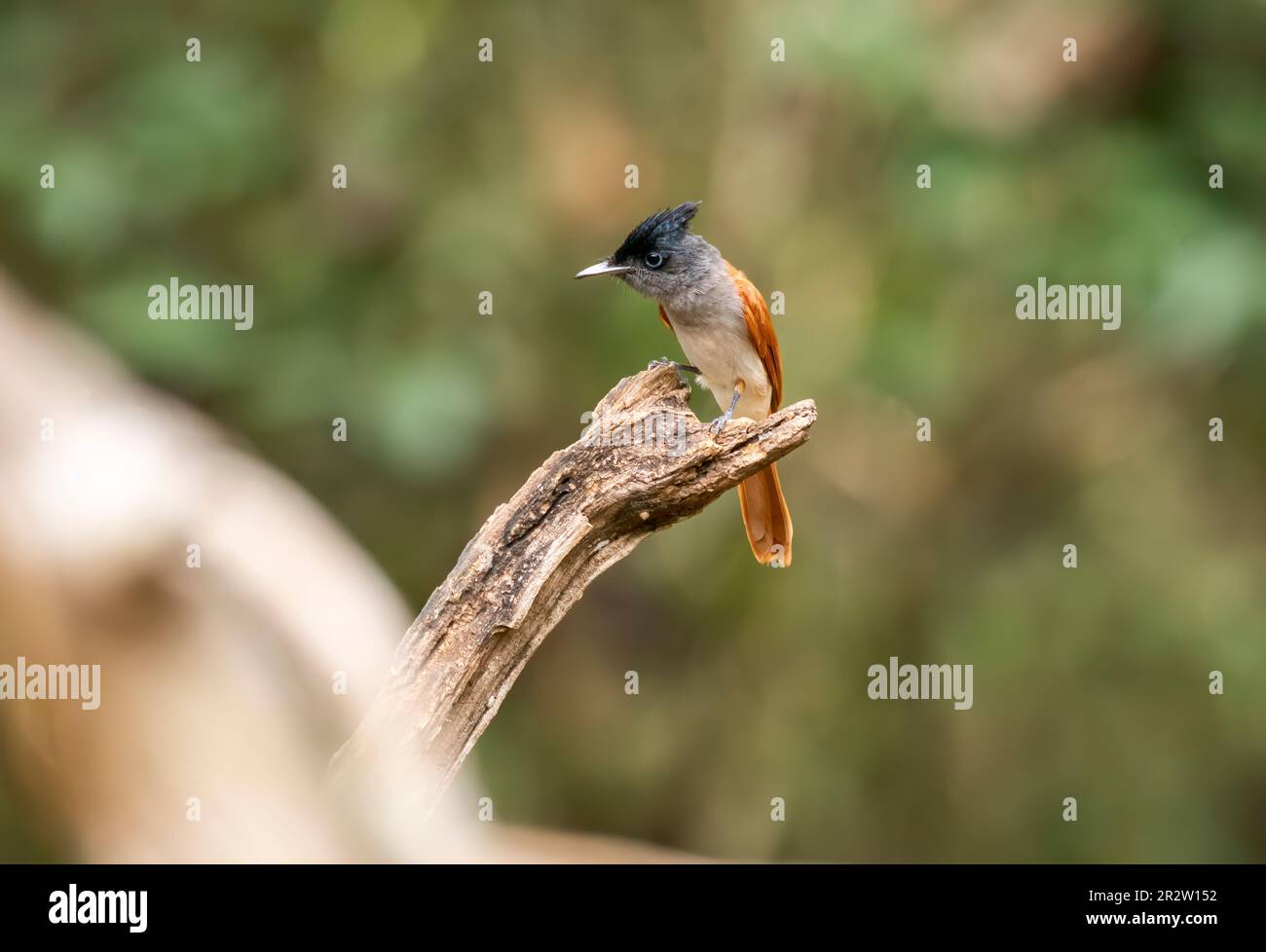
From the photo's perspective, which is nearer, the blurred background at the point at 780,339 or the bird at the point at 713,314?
the bird at the point at 713,314

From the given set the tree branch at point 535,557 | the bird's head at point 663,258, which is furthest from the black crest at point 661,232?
the tree branch at point 535,557

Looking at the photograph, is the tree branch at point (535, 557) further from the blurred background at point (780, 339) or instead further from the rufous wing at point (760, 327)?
the blurred background at point (780, 339)

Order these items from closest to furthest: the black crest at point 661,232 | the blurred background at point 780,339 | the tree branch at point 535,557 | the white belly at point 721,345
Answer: the tree branch at point 535,557 < the black crest at point 661,232 < the white belly at point 721,345 < the blurred background at point 780,339

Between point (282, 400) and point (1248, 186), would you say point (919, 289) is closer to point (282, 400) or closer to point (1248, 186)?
point (1248, 186)

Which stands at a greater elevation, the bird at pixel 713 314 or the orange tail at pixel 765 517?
the bird at pixel 713 314

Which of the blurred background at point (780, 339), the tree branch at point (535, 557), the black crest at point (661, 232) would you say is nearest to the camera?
the tree branch at point (535, 557)

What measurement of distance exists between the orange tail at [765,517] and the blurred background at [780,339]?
961mm

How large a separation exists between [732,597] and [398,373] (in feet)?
7.08

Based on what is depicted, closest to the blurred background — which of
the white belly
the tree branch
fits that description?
the white belly

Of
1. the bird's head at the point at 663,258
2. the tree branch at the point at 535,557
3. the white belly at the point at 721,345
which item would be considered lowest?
the tree branch at the point at 535,557

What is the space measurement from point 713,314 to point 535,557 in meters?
2.25

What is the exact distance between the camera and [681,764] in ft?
25.7

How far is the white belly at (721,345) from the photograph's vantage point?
19.0ft

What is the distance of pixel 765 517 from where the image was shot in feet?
19.5
